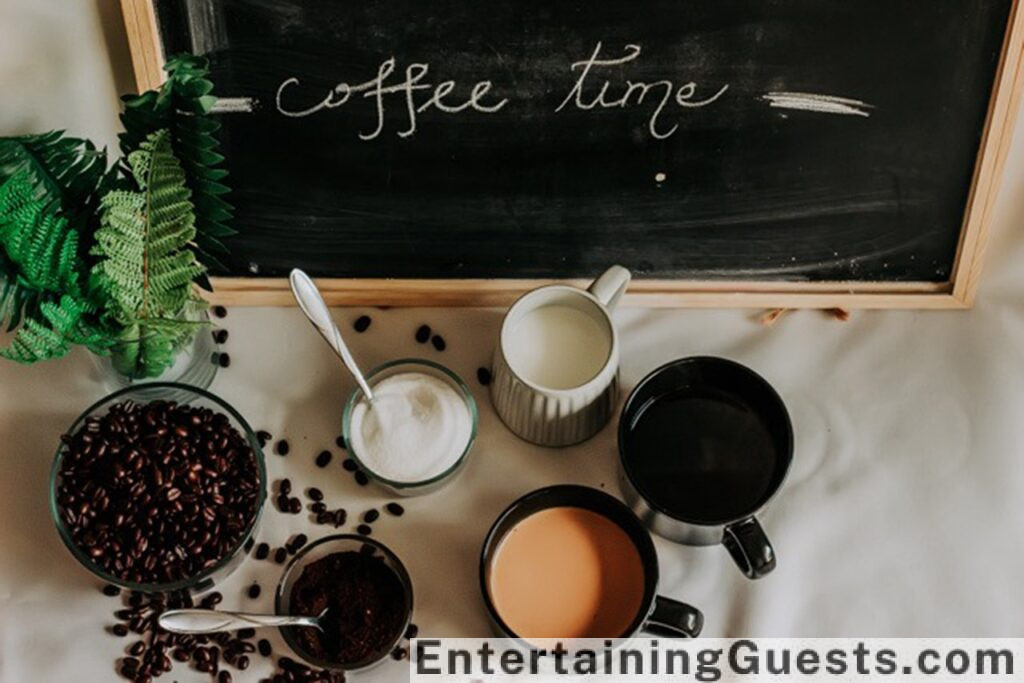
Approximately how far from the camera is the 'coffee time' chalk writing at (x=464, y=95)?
106cm

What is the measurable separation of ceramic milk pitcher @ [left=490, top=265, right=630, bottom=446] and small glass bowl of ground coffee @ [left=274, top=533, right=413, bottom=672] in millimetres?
181

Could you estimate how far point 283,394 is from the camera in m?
1.18

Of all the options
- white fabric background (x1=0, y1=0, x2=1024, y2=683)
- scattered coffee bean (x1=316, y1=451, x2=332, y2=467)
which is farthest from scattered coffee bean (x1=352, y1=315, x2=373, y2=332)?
scattered coffee bean (x1=316, y1=451, x2=332, y2=467)

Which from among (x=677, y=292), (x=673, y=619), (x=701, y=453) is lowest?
(x=673, y=619)

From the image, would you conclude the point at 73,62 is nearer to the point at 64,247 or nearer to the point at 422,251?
the point at 64,247

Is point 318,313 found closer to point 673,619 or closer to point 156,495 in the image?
point 156,495

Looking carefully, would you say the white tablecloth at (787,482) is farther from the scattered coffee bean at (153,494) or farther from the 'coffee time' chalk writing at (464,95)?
the 'coffee time' chalk writing at (464,95)

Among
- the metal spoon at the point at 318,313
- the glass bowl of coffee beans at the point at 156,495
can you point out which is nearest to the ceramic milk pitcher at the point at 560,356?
the metal spoon at the point at 318,313

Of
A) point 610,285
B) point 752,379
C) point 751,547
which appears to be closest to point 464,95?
point 610,285

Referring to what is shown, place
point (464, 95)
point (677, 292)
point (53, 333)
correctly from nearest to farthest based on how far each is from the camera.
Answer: point (53, 333) → point (464, 95) → point (677, 292)

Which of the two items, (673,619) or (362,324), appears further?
(362,324)

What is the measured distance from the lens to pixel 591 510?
3.60ft

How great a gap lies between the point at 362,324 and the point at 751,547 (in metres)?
0.43

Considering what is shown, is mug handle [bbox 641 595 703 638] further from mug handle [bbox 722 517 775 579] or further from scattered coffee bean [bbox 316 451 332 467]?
scattered coffee bean [bbox 316 451 332 467]
